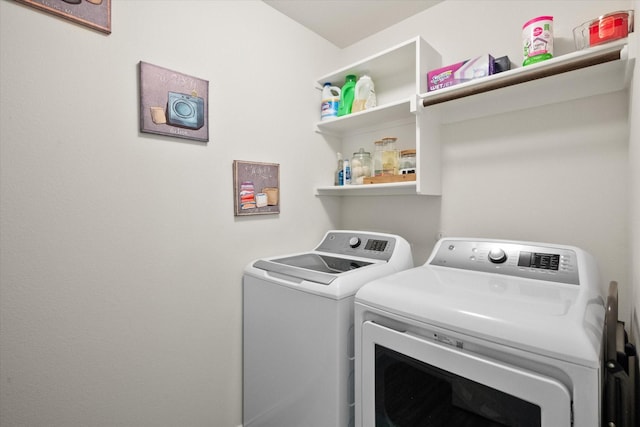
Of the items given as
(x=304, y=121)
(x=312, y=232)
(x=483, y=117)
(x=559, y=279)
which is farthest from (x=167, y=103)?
(x=559, y=279)

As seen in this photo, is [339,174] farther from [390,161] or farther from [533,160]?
[533,160]

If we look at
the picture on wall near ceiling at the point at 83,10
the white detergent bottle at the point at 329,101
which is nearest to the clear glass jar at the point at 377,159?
the white detergent bottle at the point at 329,101

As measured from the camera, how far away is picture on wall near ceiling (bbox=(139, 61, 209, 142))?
121 cm

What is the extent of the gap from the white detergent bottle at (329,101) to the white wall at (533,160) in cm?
55

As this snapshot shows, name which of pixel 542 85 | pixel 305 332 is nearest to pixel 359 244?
pixel 305 332

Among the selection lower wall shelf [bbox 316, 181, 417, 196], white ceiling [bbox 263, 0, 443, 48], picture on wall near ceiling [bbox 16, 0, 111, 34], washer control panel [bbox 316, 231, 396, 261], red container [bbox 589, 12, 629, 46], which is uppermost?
white ceiling [bbox 263, 0, 443, 48]

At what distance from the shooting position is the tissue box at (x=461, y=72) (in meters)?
1.31

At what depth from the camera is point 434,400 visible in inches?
34.6

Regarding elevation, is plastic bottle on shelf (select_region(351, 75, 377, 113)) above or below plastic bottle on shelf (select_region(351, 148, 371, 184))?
above

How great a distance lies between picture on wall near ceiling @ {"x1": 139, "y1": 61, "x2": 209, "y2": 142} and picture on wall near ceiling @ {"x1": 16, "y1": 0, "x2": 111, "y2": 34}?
6.8 inches

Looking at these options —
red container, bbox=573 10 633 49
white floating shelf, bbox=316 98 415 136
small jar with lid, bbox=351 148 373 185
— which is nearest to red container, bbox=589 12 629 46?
red container, bbox=573 10 633 49

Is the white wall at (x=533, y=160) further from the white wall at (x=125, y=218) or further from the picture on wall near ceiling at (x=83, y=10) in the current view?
the picture on wall near ceiling at (x=83, y=10)

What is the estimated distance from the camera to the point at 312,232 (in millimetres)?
1957

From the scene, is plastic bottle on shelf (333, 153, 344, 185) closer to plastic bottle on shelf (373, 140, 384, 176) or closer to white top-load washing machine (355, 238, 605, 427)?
plastic bottle on shelf (373, 140, 384, 176)
